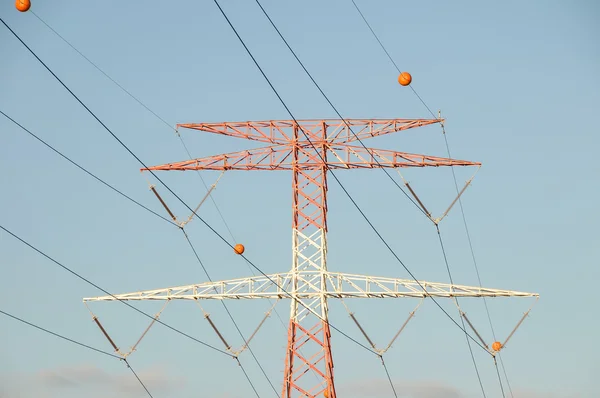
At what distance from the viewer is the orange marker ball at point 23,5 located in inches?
1565

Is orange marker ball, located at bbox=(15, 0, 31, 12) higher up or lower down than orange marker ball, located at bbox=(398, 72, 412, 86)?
lower down

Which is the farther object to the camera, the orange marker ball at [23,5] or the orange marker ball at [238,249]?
the orange marker ball at [238,249]

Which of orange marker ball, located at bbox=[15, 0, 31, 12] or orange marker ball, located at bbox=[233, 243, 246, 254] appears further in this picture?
orange marker ball, located at bbox=[233, 243, 246, 254]

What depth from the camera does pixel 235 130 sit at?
63719 millimetres

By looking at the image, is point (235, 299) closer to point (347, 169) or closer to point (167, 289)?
point (167, 289)

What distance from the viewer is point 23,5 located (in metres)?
39.9

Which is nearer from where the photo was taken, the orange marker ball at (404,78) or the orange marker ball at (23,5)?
the orange marker ball at (23,5)

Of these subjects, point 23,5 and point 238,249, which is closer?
point 23,5

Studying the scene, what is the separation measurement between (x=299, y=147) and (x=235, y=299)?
25.4 feet

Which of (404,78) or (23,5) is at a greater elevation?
(404,78)

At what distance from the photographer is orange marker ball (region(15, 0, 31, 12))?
3975cm

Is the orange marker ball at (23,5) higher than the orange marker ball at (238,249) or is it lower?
lower

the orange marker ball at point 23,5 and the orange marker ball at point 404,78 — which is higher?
the orange marker ball at point 404,78

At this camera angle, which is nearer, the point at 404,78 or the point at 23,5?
the point at 23,5
